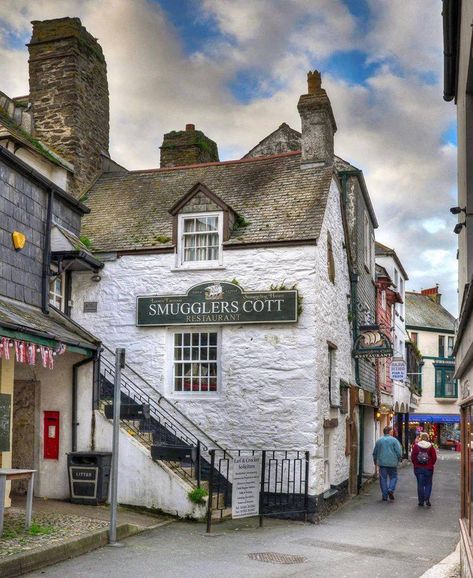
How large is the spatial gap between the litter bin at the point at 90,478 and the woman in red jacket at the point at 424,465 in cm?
768

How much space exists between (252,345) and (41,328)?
4.75 metres

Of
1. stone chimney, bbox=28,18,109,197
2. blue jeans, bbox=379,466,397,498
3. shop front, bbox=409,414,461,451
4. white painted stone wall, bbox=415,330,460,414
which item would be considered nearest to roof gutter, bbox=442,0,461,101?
blue jeans, bbox=379,466,397,498

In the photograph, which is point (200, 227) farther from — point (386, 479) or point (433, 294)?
point (433, 294)

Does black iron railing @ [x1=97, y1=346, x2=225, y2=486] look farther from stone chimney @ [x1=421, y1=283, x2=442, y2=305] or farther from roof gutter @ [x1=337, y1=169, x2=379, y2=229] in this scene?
stone chimney @ [x1=421, y1=283, x2=442, y2=305]

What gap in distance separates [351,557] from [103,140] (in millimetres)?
14119

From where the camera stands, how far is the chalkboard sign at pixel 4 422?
447 inches

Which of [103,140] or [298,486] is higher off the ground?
[103,140]

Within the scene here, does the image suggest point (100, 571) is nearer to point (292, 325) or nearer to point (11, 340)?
point (11, 340)

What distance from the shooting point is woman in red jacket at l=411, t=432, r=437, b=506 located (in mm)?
17500

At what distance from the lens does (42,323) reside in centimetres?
1288

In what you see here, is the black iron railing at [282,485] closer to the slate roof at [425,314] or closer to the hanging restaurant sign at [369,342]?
the hanging restaurant sign at [369,342]

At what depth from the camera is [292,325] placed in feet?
49.8

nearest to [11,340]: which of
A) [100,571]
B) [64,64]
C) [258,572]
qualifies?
[100,571]

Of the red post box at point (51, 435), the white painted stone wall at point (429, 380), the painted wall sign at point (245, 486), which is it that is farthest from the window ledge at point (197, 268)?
the white painted stone wall at point (429, 380)
